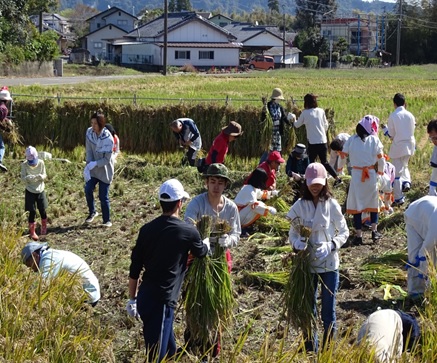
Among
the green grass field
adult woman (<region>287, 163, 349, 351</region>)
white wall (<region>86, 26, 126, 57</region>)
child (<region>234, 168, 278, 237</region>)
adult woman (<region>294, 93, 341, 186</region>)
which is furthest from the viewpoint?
white wall (<region>86, 26, 126, 57</region>)

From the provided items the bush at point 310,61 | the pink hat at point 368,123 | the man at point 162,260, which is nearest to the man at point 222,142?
the pink hat at point 368,123

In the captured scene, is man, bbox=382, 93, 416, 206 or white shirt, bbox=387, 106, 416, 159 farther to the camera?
white shirt, bbox=387, 106, 416, 159

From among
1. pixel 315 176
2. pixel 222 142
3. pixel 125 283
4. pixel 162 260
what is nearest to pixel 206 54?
pixel 222 142

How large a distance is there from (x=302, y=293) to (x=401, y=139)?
587 centimetres

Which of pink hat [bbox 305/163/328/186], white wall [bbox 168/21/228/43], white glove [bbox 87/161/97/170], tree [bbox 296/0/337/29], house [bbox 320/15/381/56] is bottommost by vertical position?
white glove [bbox 87/161/97/170]

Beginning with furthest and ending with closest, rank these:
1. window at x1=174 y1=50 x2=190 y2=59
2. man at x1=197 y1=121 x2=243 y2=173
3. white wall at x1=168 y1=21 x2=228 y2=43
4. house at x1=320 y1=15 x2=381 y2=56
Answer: house at x1=320 y1=15 x2=381 y2=56, white wall at x1=168 y1=21 x2=228 y2=43, window at x1=174 y1=50 x2=190 y2=59, man at x1=197 y1=121 x2=243 y2=173

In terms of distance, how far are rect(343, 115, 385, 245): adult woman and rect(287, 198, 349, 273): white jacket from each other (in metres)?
2.96

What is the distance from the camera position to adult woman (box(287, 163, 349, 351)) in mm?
5324

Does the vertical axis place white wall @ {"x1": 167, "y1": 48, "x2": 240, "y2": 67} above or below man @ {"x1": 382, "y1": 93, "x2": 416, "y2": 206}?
above

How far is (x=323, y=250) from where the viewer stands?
5289mm

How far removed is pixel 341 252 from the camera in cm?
816

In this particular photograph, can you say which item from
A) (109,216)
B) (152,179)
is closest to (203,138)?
(152,179)

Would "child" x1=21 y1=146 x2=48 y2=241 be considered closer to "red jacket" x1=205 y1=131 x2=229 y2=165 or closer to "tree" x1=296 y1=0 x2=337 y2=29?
"red jacket" x1=205 y1=131 x2=229 y2=165

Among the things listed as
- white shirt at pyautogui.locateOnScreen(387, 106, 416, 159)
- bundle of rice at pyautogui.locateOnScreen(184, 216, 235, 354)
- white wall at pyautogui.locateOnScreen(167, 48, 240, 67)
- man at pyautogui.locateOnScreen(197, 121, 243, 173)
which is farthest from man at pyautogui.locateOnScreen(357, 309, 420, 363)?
white wall at pyautogui.locateOnScreen(167, 48, 240, 67)
